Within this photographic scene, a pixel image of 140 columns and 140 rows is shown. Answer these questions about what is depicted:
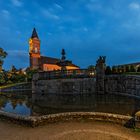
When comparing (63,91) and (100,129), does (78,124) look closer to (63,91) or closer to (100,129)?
(100,129)

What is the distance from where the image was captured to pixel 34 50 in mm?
91250

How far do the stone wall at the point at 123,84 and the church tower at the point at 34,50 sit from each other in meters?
63.8

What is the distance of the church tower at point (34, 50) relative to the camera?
85819mm

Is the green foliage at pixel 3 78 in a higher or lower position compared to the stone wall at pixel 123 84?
higher

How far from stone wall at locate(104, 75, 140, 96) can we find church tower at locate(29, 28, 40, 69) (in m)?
63.8

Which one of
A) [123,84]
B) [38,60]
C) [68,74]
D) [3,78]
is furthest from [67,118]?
[38,60]

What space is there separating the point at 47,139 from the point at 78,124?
2.10 meters

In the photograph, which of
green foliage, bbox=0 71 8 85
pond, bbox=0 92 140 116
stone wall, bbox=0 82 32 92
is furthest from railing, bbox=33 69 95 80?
green foliage, bbox=0 71 8 85

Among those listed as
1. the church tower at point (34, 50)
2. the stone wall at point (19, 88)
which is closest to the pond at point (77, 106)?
the stone wall at point (19, 88)

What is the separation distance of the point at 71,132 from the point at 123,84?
51.1 feet

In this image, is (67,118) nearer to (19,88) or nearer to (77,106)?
(77,106)

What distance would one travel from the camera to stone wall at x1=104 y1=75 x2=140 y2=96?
60.4ft

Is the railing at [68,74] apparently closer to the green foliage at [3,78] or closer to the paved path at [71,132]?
the paved path at [71,132]

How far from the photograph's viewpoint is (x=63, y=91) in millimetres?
28031
